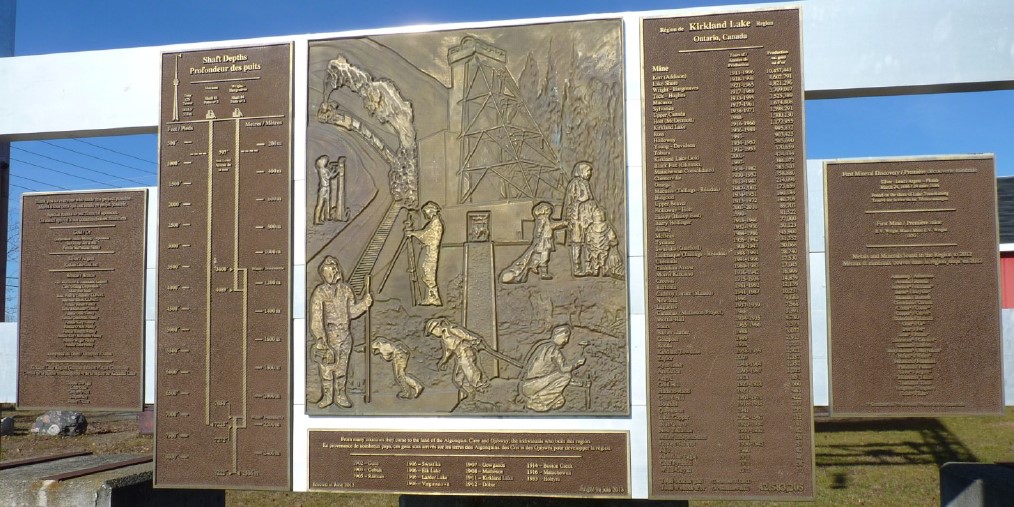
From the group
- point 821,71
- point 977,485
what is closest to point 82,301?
point 821,71

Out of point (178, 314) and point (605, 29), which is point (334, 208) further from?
point (605, 29)

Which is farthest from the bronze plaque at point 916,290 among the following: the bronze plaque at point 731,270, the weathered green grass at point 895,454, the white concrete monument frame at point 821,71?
the weathered green grass at point 895,454

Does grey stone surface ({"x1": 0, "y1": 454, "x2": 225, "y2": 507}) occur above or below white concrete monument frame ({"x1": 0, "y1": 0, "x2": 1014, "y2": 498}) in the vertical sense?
below

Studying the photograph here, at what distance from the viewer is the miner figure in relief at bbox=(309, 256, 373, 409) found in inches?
315

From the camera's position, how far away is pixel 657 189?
25.3ft

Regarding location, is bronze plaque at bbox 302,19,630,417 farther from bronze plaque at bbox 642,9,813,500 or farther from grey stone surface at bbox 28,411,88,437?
grey stone surface at bbox 28,411,88,437

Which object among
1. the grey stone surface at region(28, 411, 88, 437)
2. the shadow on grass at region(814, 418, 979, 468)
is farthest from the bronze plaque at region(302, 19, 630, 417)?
the grey stone surface at region(28, 411, 88, 437)

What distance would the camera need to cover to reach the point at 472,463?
7.84 m

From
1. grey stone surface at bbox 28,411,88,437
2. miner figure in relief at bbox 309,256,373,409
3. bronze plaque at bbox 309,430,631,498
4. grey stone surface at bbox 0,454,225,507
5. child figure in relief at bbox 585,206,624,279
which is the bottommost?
grey stone surface at bbox 28,411,88,437

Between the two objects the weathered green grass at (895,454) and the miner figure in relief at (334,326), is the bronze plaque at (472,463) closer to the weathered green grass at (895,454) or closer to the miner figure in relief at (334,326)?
the miner figure in relief at (334,326)

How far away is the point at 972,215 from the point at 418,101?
5415 mm

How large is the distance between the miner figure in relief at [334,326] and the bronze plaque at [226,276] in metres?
0.36

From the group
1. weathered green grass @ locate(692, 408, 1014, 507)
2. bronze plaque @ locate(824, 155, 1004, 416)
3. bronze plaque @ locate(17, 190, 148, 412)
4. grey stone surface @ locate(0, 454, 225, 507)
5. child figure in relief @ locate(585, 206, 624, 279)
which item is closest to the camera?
bronze plaque @ locate(824, 155, 1004, 416)

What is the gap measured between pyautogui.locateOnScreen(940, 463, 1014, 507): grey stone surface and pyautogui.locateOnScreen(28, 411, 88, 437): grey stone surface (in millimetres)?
20446
